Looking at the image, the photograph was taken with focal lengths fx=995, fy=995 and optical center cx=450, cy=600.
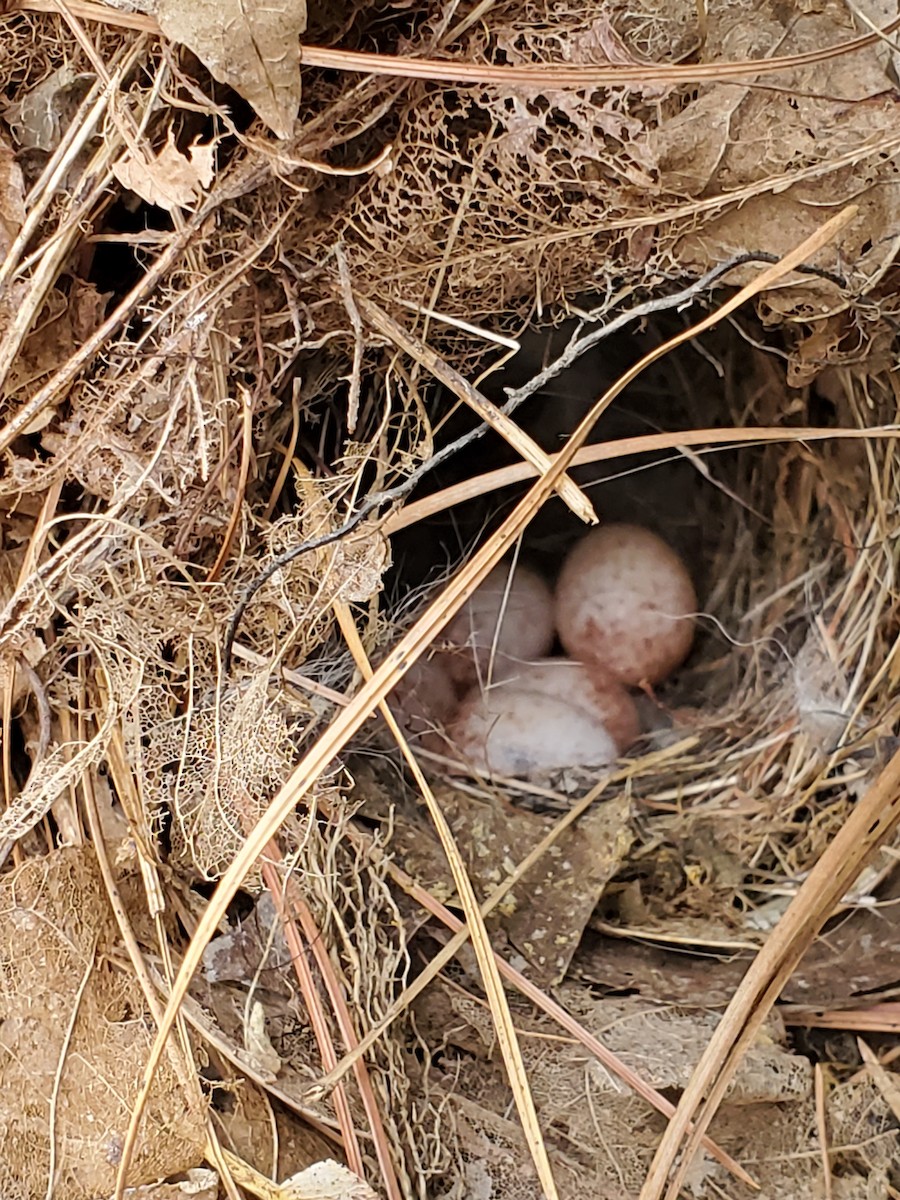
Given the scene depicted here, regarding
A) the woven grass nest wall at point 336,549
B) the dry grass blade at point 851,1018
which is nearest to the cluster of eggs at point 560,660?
the woven grass nest wall at point 336,549

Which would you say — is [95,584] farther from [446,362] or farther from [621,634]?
[621,634]

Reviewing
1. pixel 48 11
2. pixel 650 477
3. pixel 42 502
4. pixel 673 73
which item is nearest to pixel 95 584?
pixel 42 502

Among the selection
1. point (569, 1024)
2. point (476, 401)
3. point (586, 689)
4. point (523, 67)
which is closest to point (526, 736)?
point (586, 689)

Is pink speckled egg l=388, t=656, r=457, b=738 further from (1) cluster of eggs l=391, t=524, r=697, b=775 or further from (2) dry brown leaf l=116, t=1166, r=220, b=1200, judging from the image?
(2) dry brown leaf l=116, t=1166, r=220, b=1200

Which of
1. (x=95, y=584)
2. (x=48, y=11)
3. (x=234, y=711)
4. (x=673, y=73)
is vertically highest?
(x=48, y=11)

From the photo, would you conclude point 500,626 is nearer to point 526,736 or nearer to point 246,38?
point 526,736

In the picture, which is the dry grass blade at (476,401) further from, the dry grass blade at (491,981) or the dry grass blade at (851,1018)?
the dry grass blade at (851,1018)

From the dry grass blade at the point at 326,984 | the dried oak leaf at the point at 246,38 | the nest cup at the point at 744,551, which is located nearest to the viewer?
the dried oak leaf at the point at 246,38
